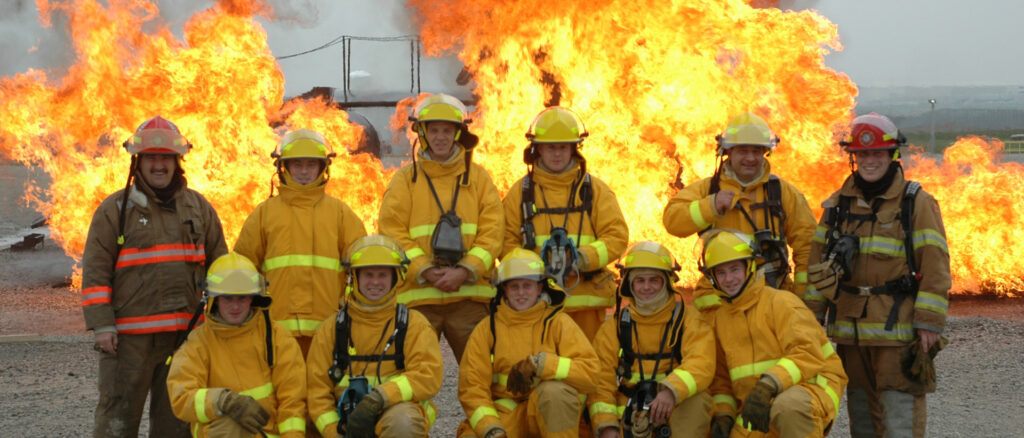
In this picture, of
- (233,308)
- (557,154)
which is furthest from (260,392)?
(557,154)

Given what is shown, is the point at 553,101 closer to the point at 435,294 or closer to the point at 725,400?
the point at 435,294

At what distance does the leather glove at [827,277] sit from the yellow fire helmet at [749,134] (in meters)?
0.81

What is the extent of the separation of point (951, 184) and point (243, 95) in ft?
34.5

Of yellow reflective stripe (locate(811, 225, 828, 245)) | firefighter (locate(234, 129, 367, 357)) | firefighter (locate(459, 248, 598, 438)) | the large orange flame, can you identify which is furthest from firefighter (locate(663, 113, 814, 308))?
the large orange flame

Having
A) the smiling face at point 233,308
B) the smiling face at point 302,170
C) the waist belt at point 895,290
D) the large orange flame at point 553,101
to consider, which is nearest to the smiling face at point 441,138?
the smiling face at point 302,170

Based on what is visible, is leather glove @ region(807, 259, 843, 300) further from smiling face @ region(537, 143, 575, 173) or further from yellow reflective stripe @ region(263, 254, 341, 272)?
yellow reflective stripe @ region(263, 254, 341, 272)

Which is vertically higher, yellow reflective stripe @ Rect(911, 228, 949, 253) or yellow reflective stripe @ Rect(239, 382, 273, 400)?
yellow reflective stripe @ Rect(911, 228, 949, 253)

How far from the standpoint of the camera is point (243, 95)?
501 inches

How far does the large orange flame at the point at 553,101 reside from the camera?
1142cm

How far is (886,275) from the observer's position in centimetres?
540

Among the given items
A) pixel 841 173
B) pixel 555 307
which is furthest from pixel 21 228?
pixel 555 307

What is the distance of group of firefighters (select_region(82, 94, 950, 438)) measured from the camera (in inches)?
195

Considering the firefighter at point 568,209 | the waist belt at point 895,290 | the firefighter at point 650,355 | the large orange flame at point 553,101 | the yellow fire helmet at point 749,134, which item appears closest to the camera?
the firefighter at point 650,355

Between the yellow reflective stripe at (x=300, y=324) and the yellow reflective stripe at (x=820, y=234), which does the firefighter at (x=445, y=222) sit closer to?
the yellow reflective stripe at (x=300, y=324)
